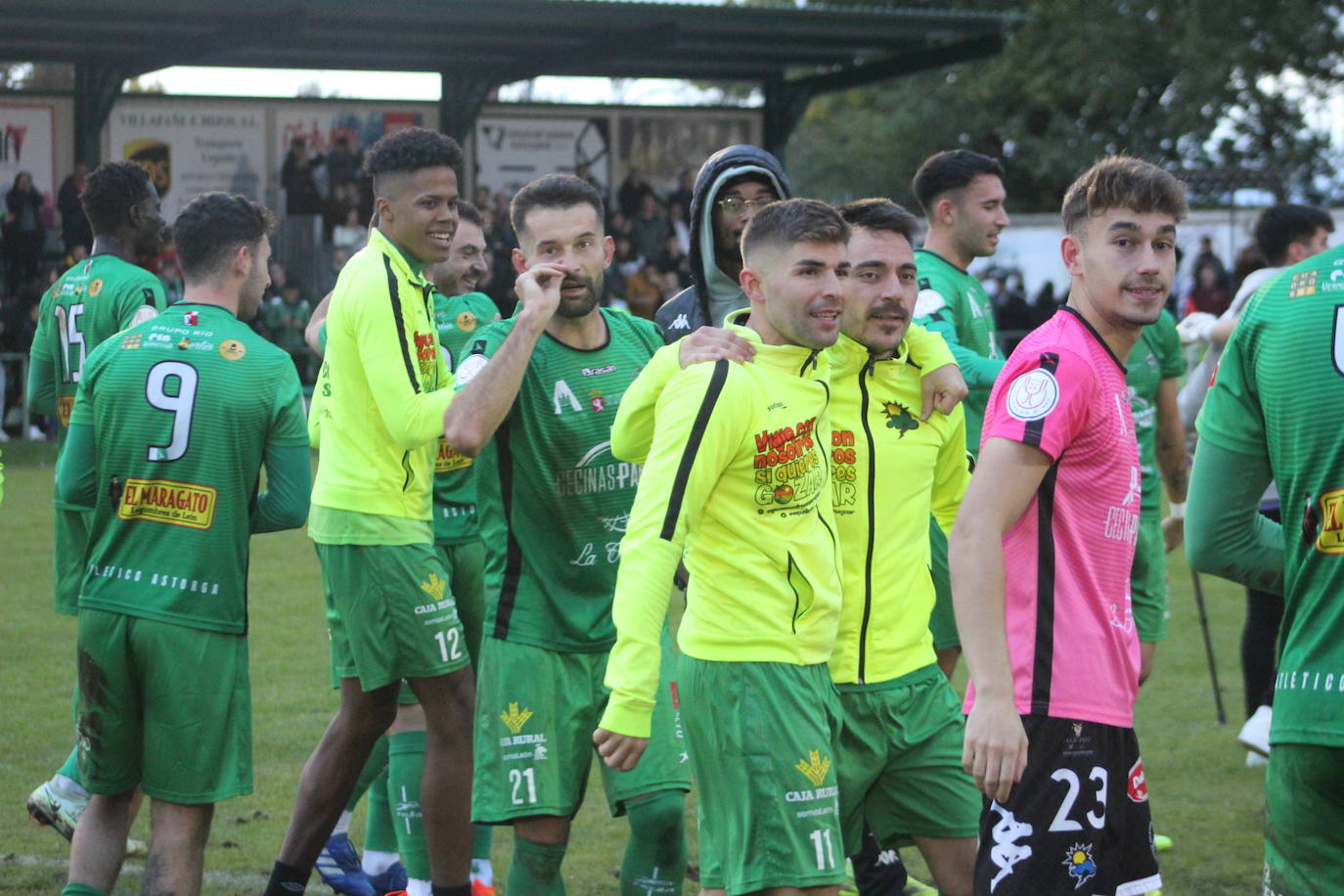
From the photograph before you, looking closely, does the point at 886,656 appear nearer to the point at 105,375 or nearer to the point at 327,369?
the point at 327,369

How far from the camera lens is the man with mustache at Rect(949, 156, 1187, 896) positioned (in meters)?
3.63

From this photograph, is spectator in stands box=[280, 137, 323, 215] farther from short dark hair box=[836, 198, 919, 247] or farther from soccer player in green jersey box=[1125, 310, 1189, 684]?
short dark hair box=[836, 198, 919, 247]

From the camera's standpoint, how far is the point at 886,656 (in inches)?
180

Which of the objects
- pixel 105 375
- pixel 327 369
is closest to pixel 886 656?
pixel 327 369

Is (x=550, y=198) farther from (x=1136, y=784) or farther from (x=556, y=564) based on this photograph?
(x=1136, y=784)

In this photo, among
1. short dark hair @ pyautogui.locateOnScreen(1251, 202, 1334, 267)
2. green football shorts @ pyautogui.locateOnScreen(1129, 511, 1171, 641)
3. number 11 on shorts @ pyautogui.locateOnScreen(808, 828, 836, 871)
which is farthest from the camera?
short dark hair @ pyautogui.locateOnScreen(1251, 202, 1334, 267)

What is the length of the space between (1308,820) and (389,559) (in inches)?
117

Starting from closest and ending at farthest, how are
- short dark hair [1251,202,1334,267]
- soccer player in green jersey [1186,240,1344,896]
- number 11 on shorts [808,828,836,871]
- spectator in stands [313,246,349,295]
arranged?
soccer player in green jersey [1186,240,1344,896], number 11 on shorts [808,828,836,871], short dark hair [1251,202,1334,267], spectator in stands [313,246,349,295]

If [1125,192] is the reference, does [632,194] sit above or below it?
above

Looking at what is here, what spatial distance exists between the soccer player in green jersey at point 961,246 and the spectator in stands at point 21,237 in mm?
18733

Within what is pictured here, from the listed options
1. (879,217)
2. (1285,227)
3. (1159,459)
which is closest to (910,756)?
(879,217)

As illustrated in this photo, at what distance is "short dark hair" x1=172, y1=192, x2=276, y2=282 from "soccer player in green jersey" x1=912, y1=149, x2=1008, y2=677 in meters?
2.56

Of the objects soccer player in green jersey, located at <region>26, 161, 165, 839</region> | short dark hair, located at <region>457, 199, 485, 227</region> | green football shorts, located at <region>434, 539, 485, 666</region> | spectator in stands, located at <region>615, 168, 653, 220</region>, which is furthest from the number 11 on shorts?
spectator in stands, located at <region>615, 168, 653, 220</region>

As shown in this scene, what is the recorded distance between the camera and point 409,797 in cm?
565
